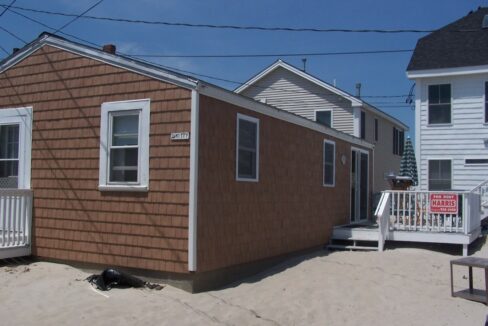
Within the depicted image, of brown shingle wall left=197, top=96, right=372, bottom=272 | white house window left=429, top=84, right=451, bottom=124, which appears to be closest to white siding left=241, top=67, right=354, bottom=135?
white house window left=429, top=84, right=451, bottom=124

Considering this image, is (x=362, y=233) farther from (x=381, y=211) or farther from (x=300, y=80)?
(x=300, y=80)

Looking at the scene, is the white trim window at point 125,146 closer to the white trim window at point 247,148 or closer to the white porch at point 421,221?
the white trim window at point 247,148

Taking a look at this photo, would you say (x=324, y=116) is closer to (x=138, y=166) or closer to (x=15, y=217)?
(x=138, y=166)

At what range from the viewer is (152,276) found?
883 centimetres

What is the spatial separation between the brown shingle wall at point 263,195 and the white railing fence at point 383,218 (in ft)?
4.64

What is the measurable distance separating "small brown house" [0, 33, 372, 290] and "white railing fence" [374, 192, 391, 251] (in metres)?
2.51

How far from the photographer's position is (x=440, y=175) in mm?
17906

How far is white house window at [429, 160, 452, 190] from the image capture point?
17.8m

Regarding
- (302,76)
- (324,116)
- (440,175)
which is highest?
(302,76)

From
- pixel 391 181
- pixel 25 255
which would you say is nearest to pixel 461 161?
pixel 391 181

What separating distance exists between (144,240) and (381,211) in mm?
6534

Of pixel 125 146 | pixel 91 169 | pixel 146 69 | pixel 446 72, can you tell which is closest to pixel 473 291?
pixel 125 146

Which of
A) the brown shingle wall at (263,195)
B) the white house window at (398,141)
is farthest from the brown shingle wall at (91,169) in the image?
the white house window at (398,141)

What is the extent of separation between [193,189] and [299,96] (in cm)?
1397
